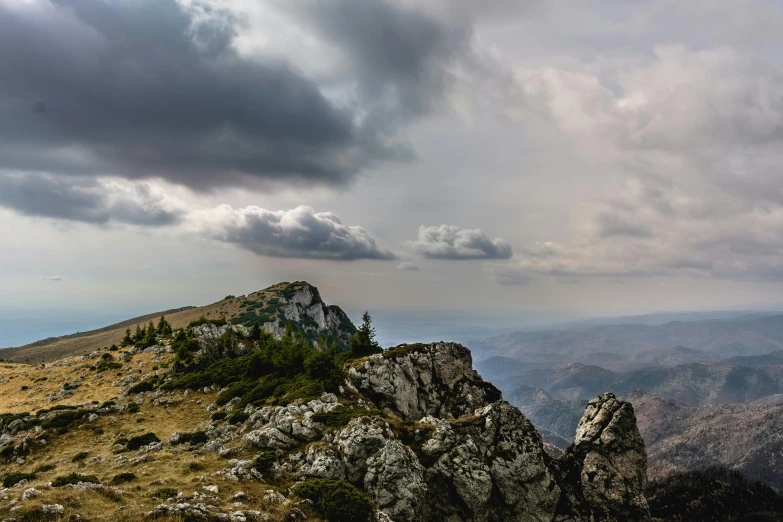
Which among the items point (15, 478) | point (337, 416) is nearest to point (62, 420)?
point (15, 478)

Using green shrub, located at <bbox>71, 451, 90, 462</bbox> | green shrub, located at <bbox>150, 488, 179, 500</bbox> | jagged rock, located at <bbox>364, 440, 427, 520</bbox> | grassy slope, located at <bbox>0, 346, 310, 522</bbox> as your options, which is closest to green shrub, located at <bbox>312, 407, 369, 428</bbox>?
jagged rock, located at <bbox>364, 440, 427, 520</bbox>

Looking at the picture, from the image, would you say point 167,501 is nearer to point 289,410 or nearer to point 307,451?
point 307,451

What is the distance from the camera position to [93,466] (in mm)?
33438

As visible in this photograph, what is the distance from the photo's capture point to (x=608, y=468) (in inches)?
1959

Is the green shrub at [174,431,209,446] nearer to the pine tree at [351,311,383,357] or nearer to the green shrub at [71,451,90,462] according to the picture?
the green shrub at [71,451,90,462]

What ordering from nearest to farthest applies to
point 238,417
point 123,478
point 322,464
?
point 123,478 < point 322,464 < point 238,417

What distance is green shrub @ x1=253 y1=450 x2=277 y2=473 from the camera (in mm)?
32594

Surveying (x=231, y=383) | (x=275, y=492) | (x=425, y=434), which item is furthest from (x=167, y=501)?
(x=231, y=383)

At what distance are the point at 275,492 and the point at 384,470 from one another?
31.0ft

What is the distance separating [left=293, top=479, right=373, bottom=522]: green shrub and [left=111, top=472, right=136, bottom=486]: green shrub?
39.3 feet

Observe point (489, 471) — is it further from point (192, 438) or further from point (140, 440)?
point (140, 440)

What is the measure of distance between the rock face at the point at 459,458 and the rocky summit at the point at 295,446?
147mm

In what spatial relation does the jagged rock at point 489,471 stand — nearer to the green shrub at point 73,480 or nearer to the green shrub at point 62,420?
the green shrub at point 73,480

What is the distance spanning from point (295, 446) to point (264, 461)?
4827 mm
